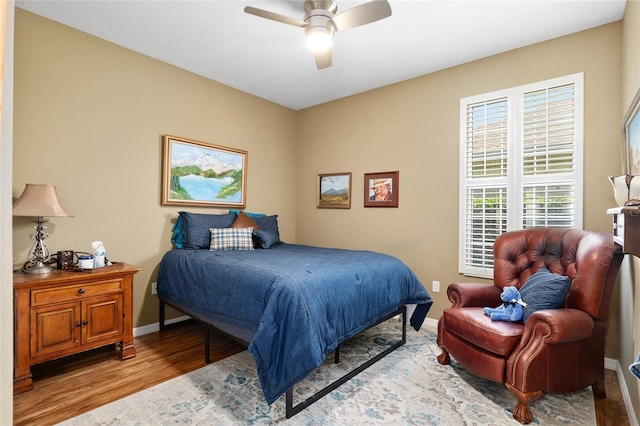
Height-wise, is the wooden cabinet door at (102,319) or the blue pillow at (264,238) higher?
the blue pillow at (264,238)

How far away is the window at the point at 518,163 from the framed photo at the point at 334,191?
1.51 meters

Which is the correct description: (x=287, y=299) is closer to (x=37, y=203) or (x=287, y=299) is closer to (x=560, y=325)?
(x=560, y=325)

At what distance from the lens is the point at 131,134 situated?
3.24 meters

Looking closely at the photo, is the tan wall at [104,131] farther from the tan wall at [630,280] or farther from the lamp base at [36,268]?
the tan wall at [630,280]

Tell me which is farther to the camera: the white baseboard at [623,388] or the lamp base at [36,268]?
the lamp base at [36,268]

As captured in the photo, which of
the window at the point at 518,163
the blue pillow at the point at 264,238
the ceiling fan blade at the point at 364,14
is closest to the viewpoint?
the ceiling fan blade at the point at 364,14

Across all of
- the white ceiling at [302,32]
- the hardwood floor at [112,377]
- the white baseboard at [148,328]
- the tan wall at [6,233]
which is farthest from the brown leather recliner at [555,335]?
the white baseboard at [148,328]

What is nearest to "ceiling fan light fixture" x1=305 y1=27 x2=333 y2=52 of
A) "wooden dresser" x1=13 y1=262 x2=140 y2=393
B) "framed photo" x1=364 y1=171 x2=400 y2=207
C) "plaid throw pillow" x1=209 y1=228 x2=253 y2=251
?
"framed photo" x1=364 y1=171 x2=400 y2=207

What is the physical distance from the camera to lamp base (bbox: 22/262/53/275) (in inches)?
94.8

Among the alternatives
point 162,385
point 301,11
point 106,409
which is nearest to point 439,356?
point 162,385

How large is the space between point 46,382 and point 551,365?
11.1 ft

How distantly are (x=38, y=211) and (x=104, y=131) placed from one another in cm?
104

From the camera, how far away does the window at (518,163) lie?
9.21 feet

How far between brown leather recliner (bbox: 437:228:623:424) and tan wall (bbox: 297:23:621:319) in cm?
65
